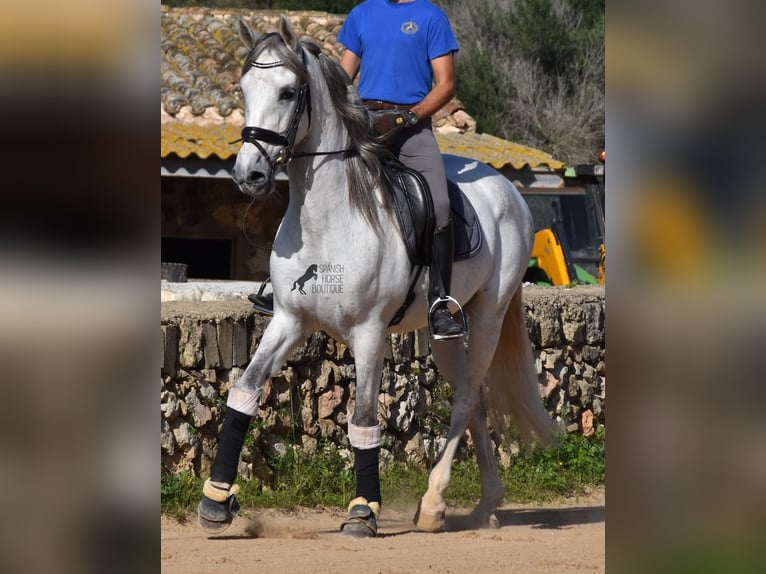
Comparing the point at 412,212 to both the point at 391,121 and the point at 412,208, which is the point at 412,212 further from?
the point at 391,121

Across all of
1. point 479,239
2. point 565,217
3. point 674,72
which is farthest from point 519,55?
point 674,72

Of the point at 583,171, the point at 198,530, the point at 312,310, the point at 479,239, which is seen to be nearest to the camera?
the point at 312,310

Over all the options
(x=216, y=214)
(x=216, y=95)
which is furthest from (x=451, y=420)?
(x=216, y=95)

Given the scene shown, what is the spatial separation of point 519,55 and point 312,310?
30913mm

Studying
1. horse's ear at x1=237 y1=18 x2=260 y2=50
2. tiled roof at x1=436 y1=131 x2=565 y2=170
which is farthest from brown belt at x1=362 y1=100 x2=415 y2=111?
tiled roof at x1=436 y1=131 x2=565 y2=170

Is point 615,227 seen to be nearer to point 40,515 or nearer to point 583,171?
point 40,515

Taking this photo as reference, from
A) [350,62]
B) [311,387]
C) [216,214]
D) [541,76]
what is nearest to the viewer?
[350,62]

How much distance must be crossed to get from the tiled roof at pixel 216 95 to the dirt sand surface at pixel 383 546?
8446 millimetres

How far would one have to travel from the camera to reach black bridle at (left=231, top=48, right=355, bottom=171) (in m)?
5.06

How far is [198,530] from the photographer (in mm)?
5992

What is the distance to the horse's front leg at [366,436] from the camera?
5.54m

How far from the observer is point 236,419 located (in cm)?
537

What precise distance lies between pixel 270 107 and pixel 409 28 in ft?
3.98

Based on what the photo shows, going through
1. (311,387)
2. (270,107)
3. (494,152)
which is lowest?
(311,387)
